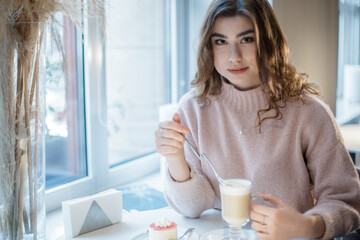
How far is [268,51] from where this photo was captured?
1466mm

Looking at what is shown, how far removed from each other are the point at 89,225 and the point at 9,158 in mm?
336

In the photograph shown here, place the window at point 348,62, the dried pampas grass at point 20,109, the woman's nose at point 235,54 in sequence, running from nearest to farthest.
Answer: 1. the dried pampas grass at point 20,109
2. the woman's nose at point 235,54
3. the window at point 348,62

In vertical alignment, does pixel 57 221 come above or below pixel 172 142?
below

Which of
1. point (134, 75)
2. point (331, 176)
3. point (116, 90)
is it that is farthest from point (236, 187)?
Result: point (134, 75)

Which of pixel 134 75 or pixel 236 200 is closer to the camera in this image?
pixel 236 200

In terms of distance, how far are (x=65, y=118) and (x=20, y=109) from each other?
820 mm

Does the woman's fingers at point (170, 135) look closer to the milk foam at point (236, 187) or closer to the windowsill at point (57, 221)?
the milk foam at point (236, 187)

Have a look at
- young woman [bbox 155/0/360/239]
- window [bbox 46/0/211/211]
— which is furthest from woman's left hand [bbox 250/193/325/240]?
window [bbox 46/0/211/211]

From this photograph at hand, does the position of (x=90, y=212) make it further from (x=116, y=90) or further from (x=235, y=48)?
(x=116, y=90)

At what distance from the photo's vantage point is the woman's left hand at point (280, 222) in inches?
43.3

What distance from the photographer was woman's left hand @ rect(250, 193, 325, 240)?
1.10 m

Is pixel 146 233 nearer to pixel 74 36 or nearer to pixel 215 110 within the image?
pixel 215 110

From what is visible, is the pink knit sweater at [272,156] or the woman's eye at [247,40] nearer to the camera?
the pink knit sweater at [272,156]

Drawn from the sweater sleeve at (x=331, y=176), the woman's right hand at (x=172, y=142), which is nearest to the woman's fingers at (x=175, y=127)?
the woman's right hand at (x=172, y=142)
